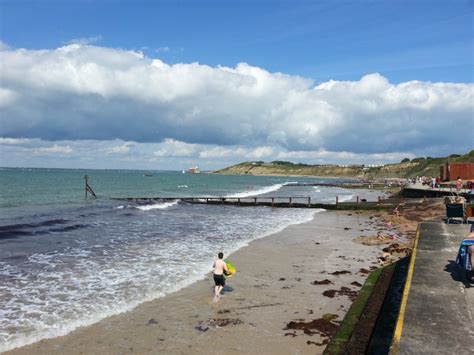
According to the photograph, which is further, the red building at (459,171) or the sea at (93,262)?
the red building at (459,171)

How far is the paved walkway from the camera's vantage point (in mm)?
6570

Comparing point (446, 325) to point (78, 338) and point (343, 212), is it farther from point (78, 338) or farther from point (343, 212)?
point (343, 212)

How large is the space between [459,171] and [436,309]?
53.1 meters

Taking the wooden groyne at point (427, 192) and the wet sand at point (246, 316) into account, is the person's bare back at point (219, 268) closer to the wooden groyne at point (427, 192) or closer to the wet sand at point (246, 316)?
the wet sand at point (246, 316)

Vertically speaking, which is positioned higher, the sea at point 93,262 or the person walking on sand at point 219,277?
the person walking on sand at point 219,277

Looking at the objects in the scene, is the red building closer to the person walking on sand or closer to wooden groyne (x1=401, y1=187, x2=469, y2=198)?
wooden groyne (x1=401, y1=187, x2=469, y2=198)

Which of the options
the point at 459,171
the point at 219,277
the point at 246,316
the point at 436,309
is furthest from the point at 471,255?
the point at 459,171

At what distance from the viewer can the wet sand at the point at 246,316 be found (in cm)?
881

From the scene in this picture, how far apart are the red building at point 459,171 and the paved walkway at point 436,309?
45941 millimetres

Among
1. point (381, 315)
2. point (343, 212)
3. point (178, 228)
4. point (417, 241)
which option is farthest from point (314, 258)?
point (343, 212)

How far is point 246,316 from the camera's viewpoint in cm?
1062

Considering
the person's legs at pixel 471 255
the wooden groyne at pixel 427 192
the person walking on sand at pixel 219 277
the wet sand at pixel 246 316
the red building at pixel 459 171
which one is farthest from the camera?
the red building at pixel 459 171

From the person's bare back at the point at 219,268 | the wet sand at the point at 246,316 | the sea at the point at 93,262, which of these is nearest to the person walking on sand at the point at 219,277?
the person's bare back at the point at 219,268

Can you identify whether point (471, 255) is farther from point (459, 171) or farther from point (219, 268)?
point (459, 171)
